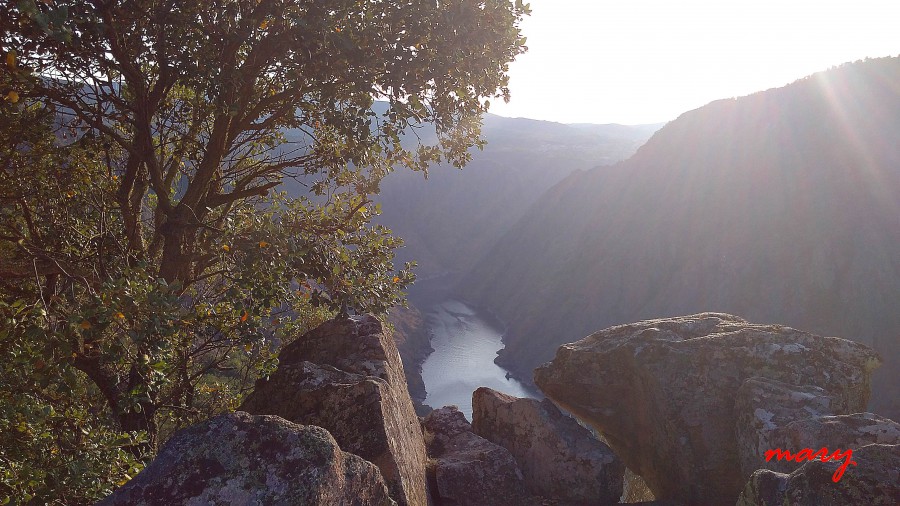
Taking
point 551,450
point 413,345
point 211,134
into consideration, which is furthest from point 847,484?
point 413,345

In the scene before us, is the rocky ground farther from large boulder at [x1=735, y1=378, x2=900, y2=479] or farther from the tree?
the tree

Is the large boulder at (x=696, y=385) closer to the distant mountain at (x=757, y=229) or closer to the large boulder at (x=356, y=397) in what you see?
the large boulder at (x=356, y=397)

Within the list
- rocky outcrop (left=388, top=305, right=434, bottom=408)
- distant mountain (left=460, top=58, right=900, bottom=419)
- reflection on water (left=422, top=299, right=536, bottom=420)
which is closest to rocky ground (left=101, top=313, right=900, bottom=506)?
distant mountain (left=460, top=58, right=900, bottom=419)

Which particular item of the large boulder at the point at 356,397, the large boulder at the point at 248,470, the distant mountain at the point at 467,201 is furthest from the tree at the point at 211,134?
the distant mountain at the point at 467,201

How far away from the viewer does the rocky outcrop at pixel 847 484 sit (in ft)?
14.5

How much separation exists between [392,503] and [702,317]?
8088 mm

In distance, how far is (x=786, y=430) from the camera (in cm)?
675

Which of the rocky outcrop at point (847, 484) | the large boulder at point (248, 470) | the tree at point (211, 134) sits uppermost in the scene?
the tree at point (211, 134)

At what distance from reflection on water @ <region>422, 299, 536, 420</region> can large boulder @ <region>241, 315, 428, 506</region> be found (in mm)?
38447

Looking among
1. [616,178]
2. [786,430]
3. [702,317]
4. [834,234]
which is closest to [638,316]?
[834,234]

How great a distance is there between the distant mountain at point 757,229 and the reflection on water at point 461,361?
3054 mm

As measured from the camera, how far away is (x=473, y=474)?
24.9 ft

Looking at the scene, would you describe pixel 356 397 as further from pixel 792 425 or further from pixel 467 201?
pixel 467 201

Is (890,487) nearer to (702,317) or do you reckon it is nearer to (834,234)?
(702,317)
